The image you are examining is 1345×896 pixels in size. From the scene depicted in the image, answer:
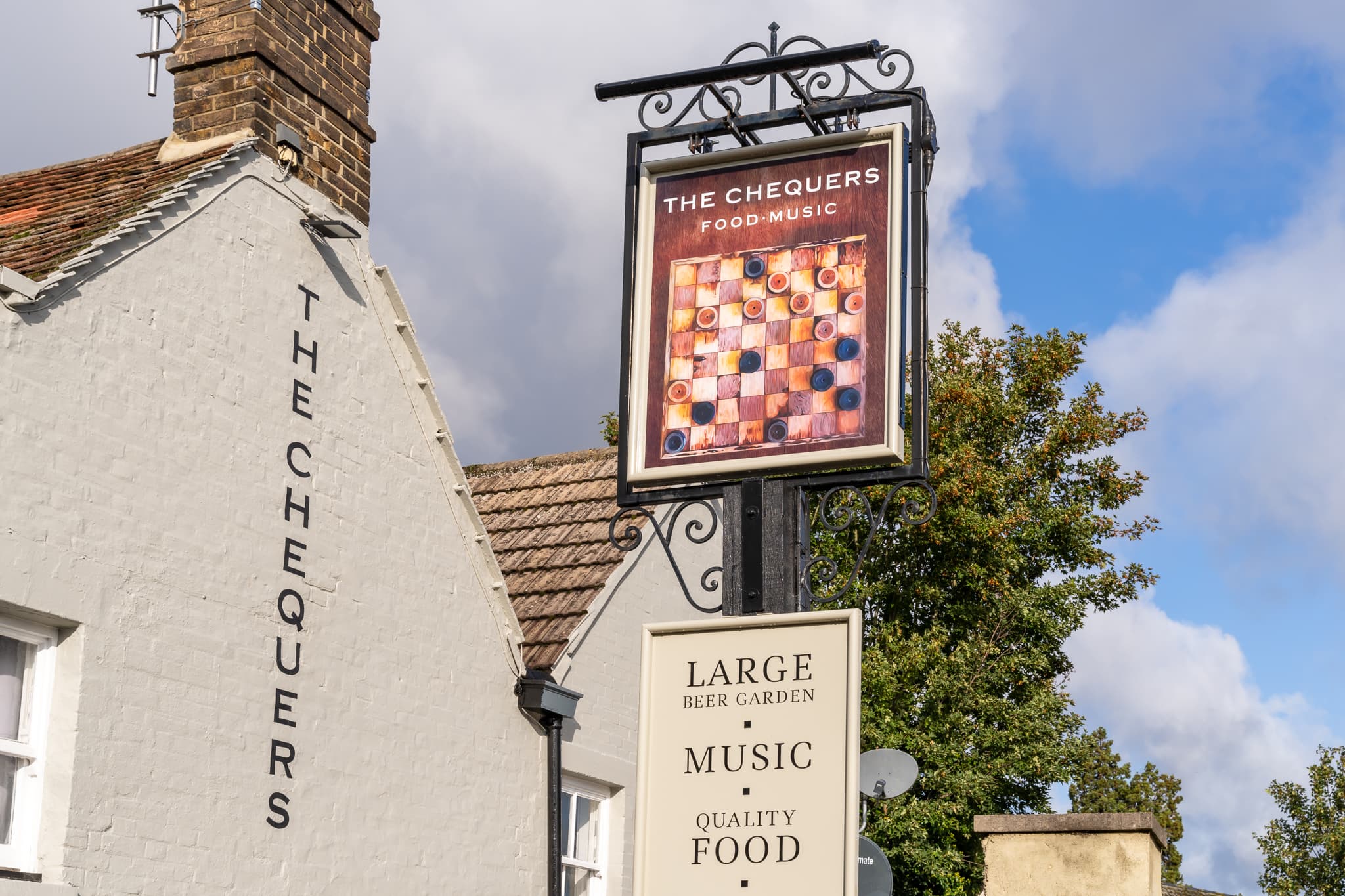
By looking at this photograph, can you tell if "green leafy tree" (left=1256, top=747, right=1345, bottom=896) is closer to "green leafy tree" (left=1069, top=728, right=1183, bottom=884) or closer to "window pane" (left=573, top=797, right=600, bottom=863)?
"green leafy tree" (left=1069, top=728, right=1183, bottom=884)

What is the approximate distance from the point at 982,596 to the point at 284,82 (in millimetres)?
17717

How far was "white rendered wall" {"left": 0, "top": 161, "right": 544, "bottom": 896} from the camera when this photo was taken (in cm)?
838

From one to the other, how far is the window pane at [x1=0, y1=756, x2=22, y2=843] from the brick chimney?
4.49m

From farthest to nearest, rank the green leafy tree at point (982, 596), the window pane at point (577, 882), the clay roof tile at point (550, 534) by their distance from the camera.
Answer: the green leafy tree at point (982, 596) < the clay roof tile at point (550, 534) < the window pane at point (577, 882)

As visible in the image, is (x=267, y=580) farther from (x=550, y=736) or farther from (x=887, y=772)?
(x=887, y=772)

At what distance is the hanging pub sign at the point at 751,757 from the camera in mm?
6648

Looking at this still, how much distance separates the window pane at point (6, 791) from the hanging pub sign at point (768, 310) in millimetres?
3507

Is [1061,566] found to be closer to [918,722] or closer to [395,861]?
[918,722]

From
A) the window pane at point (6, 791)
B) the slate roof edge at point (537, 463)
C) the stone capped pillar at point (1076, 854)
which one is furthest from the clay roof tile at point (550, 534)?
the window pane at point (6, 791)

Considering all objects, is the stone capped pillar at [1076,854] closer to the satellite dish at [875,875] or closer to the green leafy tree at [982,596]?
the satellite dish at [875,875]

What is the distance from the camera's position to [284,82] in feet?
36.5

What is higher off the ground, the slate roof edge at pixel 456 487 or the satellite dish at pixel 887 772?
the slate roof edge at pixel 456 487

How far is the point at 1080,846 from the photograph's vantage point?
29.7 feet

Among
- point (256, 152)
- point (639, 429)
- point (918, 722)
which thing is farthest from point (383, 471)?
point (918, 722)
